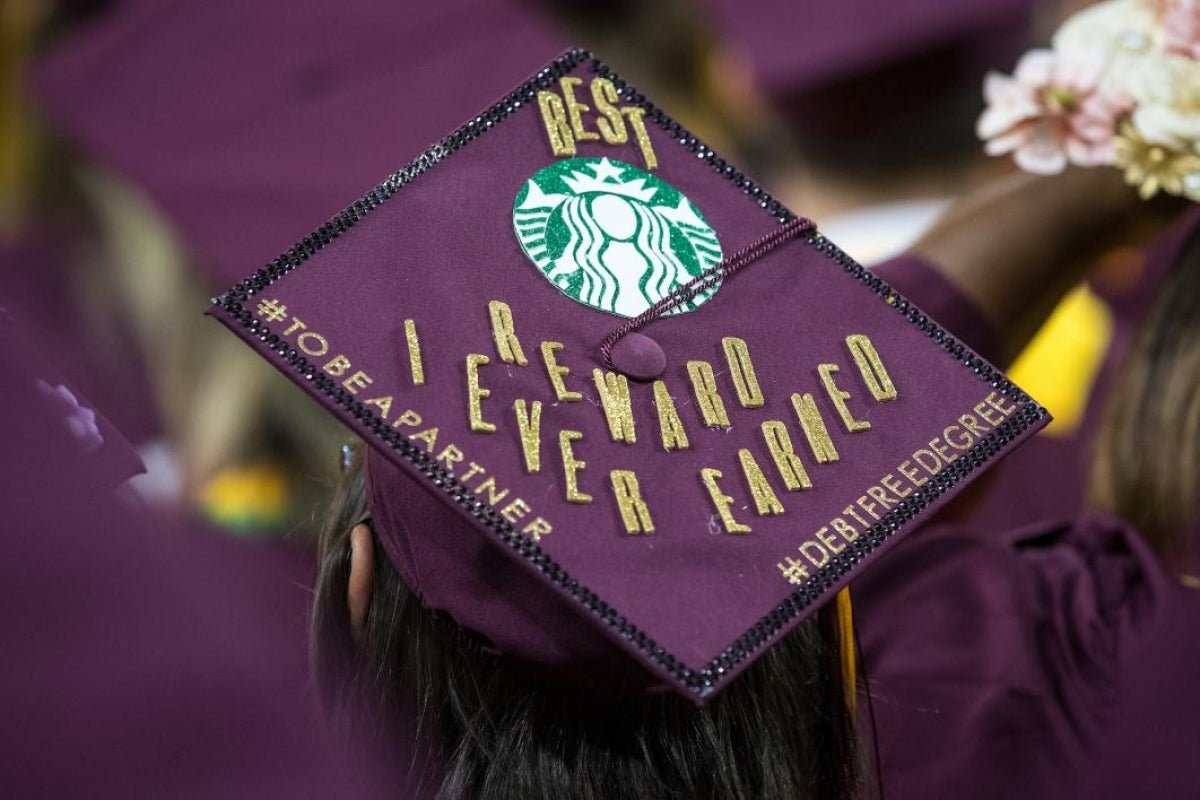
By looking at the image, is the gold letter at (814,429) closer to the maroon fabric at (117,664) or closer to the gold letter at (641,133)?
the gold letter at (641,133)

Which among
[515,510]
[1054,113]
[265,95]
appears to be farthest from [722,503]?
[265,95]

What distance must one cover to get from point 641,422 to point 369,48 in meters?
1.49

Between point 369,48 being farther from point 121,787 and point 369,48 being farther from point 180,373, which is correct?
point 121,787

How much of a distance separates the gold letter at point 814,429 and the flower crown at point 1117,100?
1.69 feet

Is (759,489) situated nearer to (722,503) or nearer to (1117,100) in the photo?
(722,503)

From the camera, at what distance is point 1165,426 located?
1373 mm

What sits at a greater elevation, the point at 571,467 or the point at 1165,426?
the point at 571,467

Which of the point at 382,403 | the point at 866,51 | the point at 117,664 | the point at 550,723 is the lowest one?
the point at 550,723

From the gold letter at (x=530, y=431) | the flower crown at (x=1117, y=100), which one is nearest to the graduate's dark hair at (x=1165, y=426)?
the flower crown at (x=1117, y=100)

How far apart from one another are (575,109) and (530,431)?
26cm

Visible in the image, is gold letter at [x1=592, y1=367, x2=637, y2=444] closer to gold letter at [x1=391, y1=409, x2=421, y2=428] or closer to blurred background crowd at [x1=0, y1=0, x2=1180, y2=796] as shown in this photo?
gold letter at [x1=391, y1=409, x2=421, y2=428]

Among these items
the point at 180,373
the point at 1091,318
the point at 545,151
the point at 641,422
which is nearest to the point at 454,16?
the point at 180,373

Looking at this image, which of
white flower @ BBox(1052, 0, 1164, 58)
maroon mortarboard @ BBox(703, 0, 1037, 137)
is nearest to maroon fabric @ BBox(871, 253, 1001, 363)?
white flower @ BBox(1052, 0, 1164, 58)

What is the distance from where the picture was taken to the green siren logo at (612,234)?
35.2 inches
